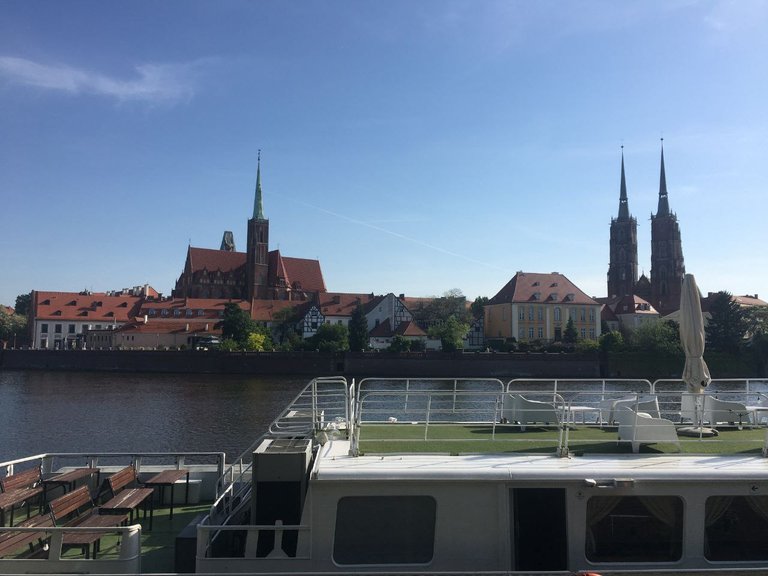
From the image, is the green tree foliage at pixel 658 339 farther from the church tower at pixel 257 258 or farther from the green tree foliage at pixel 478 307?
the church tower at pixel 257 258

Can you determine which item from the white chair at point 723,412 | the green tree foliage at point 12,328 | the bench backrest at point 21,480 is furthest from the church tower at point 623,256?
the bench backrest at point 21,480

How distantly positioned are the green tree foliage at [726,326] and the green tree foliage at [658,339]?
5.13 metres

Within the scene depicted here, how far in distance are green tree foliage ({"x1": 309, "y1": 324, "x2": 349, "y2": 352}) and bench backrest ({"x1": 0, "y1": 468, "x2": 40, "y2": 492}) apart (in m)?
70.8

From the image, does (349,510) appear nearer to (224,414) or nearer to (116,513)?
(116,513)

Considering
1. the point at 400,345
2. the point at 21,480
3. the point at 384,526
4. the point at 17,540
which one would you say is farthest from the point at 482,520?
the point at 400,345

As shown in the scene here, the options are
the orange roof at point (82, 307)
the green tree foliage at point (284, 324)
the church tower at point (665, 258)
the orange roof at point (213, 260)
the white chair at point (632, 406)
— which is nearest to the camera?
the white chair at point (632, 406)

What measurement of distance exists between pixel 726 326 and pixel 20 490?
82.1 m

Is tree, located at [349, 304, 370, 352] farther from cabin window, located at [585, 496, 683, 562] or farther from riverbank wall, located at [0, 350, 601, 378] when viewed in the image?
cabin window, located at [585, 496, 683, 562]

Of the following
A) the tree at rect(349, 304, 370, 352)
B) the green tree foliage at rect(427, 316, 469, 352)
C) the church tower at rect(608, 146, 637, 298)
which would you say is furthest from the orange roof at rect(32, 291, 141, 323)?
the church tower at rect(608, 146, 637, 298)

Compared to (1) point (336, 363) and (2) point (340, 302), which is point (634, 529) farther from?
(2) point (340, 302)

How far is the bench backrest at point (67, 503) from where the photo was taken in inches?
283

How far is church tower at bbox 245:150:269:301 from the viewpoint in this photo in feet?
390

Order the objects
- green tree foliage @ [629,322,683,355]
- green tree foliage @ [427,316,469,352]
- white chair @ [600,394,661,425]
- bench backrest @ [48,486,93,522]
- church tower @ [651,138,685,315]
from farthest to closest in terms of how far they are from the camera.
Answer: church tower @ [651,138,685,315] → green tree foliage @ [427,316,469,352] → green tree foliage @ [629,322,683,355] → white chair @ [600,394,661,425] → bench backrest @ [48,486,93,522]

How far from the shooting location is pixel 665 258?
395ft
